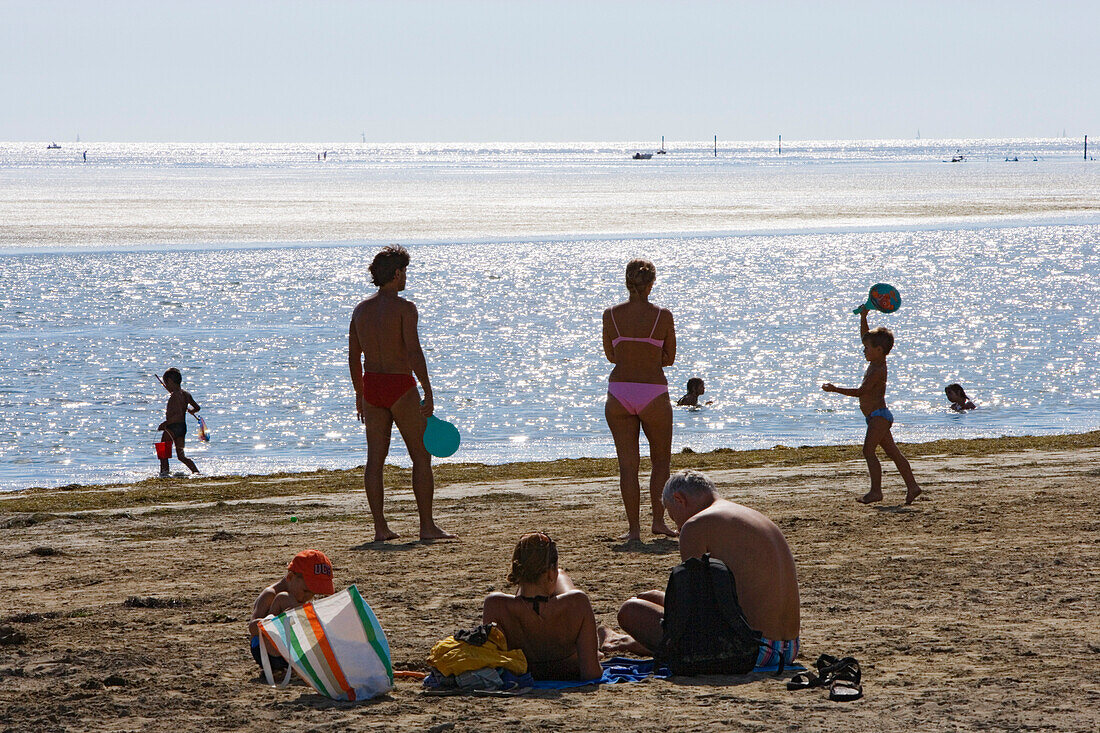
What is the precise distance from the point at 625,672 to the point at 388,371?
129 inches

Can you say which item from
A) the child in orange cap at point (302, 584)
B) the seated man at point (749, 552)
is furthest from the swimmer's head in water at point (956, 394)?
the child in orange cap at point (302, 584)

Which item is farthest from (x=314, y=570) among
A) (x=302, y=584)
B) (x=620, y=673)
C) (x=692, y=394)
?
(x=692, y=394)

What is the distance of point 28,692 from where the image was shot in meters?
5.38

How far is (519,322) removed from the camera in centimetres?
3119

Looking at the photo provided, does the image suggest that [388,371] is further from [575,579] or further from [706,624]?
[706,624]

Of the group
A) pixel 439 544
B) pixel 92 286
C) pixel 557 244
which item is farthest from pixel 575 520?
pixel 557 244

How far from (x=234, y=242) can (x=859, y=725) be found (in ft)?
167

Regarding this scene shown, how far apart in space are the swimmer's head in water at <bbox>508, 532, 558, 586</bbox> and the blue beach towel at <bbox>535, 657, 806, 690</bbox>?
48cm

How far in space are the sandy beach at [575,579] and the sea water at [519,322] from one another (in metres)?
4.76

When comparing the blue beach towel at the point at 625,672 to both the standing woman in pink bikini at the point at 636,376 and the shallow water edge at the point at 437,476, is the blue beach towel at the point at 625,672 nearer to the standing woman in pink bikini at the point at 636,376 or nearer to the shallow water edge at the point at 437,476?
the standing woman in pink bikini at the point at 636,376

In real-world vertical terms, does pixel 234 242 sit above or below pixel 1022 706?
above

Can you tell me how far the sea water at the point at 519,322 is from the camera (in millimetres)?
17922

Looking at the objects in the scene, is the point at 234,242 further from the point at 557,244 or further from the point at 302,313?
the point at 302,313

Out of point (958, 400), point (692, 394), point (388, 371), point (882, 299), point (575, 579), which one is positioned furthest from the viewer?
point (692, 394)
